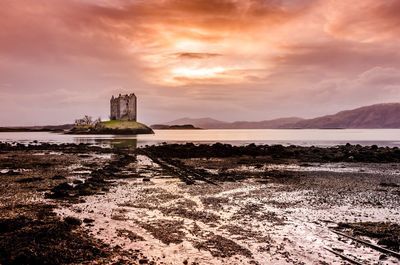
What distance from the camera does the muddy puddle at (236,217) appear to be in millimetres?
11406

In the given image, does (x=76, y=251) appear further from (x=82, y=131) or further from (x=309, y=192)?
(x=82, y=131)

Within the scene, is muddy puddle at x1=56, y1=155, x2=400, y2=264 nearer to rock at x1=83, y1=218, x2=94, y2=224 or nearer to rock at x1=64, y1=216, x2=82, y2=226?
rock at x1=83, y1=218, x2=94, y2=224

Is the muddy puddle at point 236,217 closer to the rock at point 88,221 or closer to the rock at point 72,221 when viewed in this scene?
the rock at point 88,221

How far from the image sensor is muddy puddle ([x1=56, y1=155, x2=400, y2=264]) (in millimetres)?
11406

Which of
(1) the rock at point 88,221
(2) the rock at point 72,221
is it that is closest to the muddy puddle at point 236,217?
(1) the rock at point 88,221

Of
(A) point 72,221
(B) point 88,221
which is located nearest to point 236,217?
(B) point 88,221

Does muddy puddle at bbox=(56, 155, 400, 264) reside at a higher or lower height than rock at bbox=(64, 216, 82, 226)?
lower

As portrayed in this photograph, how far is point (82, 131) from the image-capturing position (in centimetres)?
19725

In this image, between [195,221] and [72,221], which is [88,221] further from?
[195,221]

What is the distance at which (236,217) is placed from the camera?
1602 centimetres

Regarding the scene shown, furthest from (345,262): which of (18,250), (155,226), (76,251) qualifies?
(18,250)

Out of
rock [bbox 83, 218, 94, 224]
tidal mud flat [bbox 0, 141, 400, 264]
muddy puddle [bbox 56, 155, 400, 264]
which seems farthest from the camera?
rock [bbox 83, 218, 94, 224]

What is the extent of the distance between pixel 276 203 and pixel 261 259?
873cm

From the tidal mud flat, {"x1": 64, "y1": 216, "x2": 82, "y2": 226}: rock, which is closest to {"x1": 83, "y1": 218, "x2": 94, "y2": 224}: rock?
the tidal mud flat
